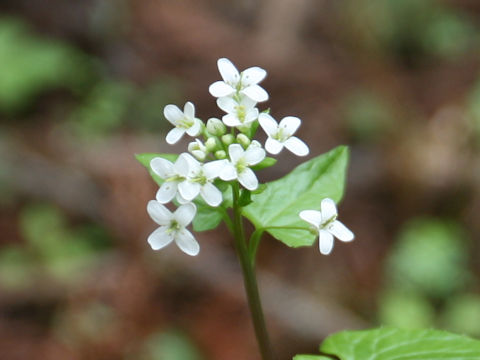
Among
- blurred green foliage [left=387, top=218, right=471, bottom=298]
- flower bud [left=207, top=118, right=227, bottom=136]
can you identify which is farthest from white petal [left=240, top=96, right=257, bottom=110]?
blurred green foliage [left=387, top=218, right=471, bottom=298]

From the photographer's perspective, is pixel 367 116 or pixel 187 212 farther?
pixel 367 116

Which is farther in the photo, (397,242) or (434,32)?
(434,32)

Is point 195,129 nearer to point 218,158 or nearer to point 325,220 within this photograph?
point 218,158

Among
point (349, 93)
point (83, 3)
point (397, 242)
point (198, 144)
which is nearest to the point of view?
point (198, 144)

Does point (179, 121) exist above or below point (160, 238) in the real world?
above

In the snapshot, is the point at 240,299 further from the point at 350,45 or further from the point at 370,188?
the point at 350,45

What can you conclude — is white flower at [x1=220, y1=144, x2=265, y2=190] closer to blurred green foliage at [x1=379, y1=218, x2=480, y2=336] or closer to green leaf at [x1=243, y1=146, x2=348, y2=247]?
green leaf at [x1=243, y1=146, x2=348, y2=247]

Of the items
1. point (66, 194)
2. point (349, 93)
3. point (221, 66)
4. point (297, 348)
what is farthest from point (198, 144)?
point (349, 93)

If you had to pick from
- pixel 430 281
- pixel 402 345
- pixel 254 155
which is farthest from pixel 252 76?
pixel 430 281
